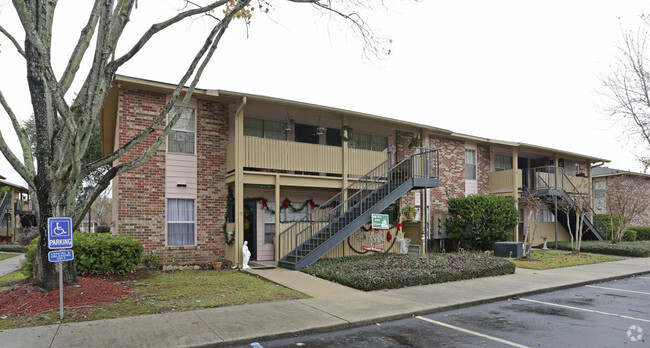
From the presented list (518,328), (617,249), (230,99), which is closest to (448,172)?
(617,249)

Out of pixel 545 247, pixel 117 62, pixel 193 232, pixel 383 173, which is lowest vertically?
pixel 545 247

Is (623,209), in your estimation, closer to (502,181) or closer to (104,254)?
(502,181)

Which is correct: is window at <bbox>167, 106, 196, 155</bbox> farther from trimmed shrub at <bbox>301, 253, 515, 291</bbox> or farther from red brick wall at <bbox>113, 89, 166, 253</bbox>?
trimmed shrub at <bbox>301, 253, 515, 291</bbox>

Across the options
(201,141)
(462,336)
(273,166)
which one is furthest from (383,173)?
(462,336)

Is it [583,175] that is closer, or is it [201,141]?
[201,141]

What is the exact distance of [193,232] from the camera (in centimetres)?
1323

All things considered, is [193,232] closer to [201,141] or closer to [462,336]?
[201,141]

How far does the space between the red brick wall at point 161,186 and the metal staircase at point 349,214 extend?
7.83 feet

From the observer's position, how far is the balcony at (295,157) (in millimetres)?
13125

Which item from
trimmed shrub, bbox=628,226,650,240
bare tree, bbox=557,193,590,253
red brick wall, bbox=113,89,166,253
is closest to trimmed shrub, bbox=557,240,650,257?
bare tree, bbox=557,193,590,253

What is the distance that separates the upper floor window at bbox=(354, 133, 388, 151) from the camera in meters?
17.3

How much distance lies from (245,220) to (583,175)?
21.2 meters

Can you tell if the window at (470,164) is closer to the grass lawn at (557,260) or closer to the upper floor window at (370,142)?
the grass lawn at (557,260)

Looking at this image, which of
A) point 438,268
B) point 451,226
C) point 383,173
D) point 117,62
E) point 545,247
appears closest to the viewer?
point 117,62
